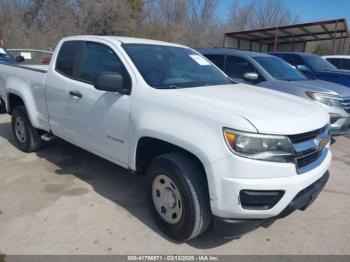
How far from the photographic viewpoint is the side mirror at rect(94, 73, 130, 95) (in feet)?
10.3

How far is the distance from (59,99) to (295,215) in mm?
3079

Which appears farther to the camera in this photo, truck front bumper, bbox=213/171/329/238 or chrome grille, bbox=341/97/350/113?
chrome grille, bbox=341/97/350/113

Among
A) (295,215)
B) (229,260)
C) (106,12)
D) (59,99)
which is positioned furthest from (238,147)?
(106,12)

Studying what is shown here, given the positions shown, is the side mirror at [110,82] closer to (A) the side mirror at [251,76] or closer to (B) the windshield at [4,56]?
(A) the side mirror at [251,76]

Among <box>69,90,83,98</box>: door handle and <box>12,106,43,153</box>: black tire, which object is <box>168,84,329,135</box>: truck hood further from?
<box>12,106,43,153</box>: black tire

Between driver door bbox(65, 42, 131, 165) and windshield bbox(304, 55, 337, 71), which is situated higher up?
driver door bbox(65, 42, 131, 165)

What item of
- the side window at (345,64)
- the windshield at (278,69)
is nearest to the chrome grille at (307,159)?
the windshield at (278,69)

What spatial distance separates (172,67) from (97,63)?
889mm

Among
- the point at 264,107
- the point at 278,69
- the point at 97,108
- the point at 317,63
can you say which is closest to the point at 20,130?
the point at 97,108

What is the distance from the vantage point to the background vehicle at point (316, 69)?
347 inches

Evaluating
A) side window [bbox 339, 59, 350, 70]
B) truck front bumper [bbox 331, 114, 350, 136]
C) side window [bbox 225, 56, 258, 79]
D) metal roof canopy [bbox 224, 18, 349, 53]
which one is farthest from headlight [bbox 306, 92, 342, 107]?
metal roof canopy [bbox 224, 18, 349, 53]

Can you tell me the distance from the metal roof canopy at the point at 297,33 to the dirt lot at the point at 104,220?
1786 centimetres

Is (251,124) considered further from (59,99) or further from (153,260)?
(59,99)

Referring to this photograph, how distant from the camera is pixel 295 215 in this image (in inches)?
142
